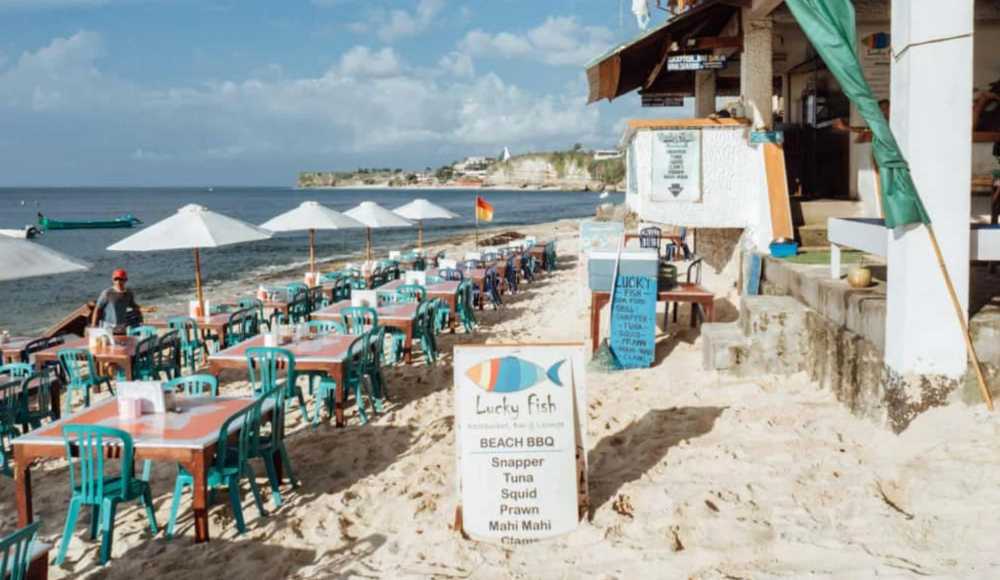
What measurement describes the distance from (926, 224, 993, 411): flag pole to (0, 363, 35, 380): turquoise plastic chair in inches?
277

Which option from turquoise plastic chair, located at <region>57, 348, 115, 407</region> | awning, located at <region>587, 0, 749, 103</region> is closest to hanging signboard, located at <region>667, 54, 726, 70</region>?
awning, located at <region>587, 0, 749, 103</region>

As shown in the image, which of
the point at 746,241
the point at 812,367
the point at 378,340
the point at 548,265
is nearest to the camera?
the point at 812,367

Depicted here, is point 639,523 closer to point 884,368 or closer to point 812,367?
point 884,368

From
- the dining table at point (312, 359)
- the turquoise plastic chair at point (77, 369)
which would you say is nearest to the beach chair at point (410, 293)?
the dining table at point (312, 359)

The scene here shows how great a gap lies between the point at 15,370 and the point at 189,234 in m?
2.67

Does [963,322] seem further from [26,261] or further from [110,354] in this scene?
[110,354]

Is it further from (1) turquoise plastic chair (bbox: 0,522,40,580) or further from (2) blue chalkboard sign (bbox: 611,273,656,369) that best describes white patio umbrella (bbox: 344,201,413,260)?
(1) turquoise plastic chair (bbox: 0,522,40,580)

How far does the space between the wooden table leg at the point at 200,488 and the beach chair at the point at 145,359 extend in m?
3.62

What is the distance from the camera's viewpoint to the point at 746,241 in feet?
34.6

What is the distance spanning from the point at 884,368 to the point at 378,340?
4706 millimetres

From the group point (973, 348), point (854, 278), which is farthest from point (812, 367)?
point (973, 348)

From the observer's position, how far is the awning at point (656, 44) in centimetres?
1101

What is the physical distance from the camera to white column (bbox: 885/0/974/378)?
4.93m

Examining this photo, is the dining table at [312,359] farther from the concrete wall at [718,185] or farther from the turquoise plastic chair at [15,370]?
the concrete wall at [718,185]
